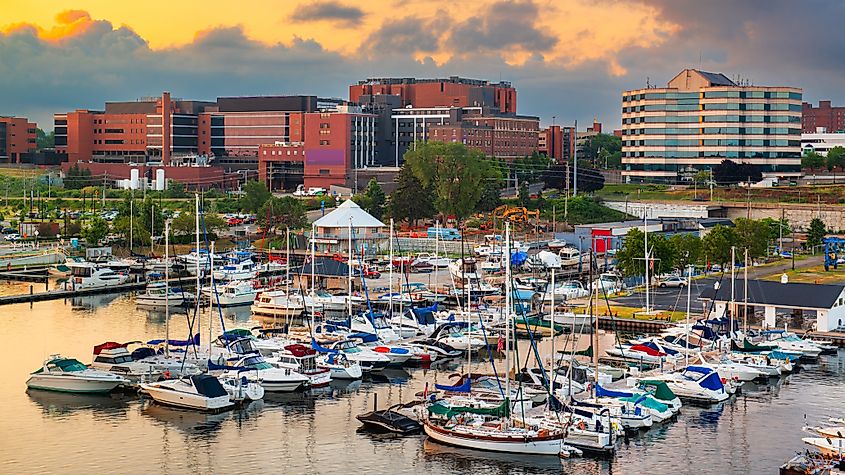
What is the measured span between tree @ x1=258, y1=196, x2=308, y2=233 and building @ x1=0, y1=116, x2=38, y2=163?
78573 mm

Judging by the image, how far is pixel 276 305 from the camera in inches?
2074

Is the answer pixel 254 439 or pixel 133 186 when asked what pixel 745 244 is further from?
pixel 133 186

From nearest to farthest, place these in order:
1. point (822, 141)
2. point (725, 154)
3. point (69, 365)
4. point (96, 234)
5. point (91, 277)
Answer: point (69, 365)
point (91, 277)
point (96, 234)
point (725, 154)
point (822, 141)

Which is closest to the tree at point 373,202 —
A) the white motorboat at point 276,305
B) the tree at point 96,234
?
the tree at point 96,234

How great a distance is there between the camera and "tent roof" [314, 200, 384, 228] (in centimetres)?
7262

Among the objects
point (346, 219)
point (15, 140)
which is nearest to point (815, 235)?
point (346, 219)

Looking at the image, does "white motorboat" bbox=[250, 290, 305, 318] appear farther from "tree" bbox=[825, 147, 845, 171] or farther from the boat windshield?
"tree" bbox=[825, 147, 845, 171]

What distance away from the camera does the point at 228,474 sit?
1120 inches

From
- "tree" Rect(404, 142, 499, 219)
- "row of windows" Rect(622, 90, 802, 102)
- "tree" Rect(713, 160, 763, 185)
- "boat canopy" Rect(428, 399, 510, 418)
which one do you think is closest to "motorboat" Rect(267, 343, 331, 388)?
"boat canopy" Rect(428, 399, 510, 418)

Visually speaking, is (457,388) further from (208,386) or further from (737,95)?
(737,95)

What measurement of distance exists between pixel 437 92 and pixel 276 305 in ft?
296

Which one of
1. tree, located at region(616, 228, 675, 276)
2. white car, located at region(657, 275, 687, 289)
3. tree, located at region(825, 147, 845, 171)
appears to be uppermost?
tree, located at region(825, 147, 845, 171)

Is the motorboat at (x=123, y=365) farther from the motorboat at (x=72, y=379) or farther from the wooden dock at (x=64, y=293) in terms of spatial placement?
the wooden dock at (x=64, y=293)

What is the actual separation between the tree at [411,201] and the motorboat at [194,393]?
52377 mm
